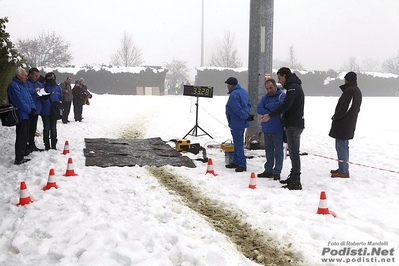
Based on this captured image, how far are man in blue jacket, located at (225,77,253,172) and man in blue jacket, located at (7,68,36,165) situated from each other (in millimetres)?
4734

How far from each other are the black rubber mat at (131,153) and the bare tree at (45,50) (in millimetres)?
41883

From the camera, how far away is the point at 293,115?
6402 mm

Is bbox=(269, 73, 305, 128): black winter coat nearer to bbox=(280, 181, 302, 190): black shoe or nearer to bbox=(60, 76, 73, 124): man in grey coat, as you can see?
bbox=(280, 181, 302, 190): black shoe

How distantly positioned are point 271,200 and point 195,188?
1552 mm

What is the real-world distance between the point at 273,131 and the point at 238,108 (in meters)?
1.03

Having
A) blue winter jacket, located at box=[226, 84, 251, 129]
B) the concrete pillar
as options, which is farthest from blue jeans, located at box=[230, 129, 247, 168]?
the concrete pillar

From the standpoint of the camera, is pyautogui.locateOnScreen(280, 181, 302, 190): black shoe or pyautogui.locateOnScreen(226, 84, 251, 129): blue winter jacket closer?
pyautogui.locateOnScreen(280, 181, 302, 190): black shoe

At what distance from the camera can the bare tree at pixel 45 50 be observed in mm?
47469

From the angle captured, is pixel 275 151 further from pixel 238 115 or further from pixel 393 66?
pixel 393 66

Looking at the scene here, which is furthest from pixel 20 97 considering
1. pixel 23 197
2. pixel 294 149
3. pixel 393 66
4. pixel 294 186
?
pixel 393 66

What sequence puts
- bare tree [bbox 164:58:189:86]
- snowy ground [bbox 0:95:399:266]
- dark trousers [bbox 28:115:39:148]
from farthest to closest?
bare tree [bbox 164:58:189:86] < dark trousers [bbox 28:115:39:148] < snowy ground [bbox 0:95:399:266]

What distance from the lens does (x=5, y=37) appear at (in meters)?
12.9

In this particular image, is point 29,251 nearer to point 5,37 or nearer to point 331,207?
point 331,207

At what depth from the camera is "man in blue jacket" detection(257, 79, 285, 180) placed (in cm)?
703
